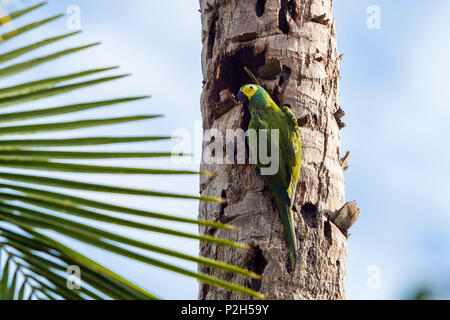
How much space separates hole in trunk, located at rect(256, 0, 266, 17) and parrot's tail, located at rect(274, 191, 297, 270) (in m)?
1.10

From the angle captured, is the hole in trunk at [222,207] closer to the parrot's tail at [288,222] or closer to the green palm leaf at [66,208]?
the parrot's tail at [288,222]

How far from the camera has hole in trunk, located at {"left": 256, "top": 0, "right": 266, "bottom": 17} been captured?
3.08 m

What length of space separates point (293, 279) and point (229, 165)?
718 millimetres

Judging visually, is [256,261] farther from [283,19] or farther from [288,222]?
[283,19]

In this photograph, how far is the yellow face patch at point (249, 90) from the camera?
118 inches

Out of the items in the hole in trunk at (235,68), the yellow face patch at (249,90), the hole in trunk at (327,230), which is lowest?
the hole in trunk at (327,230)

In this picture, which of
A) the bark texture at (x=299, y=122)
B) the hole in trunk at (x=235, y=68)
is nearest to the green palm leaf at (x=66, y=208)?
the bark texture at (x=299, y=122)

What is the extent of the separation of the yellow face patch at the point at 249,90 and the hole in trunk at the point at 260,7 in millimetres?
421

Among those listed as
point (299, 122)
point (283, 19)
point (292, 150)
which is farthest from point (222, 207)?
point (283, 19)

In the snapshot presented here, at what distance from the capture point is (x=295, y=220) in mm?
2551

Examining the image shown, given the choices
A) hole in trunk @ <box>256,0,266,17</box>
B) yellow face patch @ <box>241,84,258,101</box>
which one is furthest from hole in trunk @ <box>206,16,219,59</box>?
yellow face patch @ <box>241,84,258,101</box>
